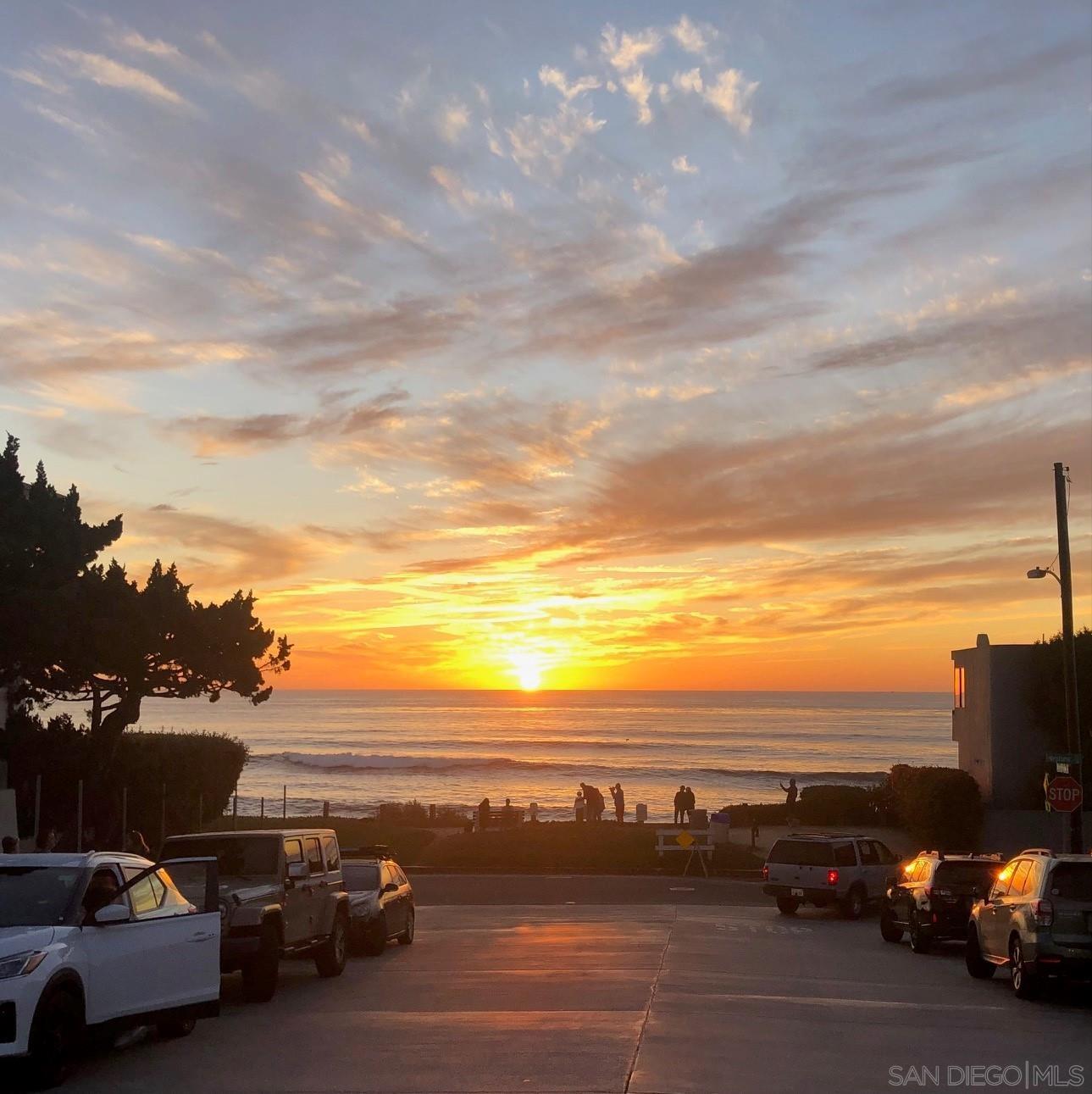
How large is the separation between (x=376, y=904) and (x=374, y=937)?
481 mm

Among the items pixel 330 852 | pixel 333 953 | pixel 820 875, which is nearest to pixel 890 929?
pixel 820 875

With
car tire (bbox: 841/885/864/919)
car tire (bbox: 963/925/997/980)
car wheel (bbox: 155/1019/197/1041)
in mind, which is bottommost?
car tire (bbox: 841/885/864/919)

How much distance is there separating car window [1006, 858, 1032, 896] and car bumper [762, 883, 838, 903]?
11.2m

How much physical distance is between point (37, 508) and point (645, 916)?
637 inches

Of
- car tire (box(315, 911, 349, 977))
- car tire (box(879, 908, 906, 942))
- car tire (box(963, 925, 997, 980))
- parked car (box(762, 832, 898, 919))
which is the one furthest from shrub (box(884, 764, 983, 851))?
car tire (box(315, 911, 349, 977))

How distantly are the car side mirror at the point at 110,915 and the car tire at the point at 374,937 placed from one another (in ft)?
31.6

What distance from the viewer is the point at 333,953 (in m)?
17.6

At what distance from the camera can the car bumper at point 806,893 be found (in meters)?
28.1

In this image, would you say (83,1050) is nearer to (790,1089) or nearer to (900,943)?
(790,1089)

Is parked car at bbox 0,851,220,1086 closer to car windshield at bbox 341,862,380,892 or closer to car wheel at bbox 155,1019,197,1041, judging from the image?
car wheel at bbox 155,1019,197,1041

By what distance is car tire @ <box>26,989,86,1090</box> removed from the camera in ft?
32.0

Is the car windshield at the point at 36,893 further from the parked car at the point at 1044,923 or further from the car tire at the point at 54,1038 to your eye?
the parked car at the point at 1044,923

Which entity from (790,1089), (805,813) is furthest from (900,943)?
(805,813)

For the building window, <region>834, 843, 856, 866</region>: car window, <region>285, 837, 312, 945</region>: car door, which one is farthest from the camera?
the building window
